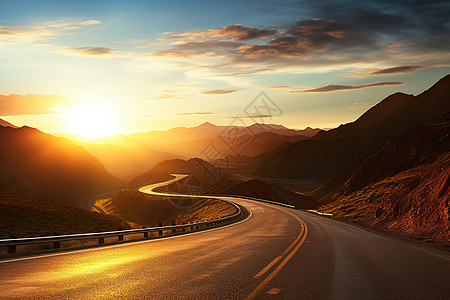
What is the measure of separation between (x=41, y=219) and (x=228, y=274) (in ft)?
145

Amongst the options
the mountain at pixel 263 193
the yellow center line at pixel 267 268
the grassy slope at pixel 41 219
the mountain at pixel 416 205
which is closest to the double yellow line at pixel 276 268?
the yellow center line at pixel 267 268

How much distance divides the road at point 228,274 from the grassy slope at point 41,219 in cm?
2847

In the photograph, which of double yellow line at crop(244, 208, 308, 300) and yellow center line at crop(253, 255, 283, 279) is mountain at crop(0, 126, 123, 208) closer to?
double yellow line at crop(244, 208, 308, 300)

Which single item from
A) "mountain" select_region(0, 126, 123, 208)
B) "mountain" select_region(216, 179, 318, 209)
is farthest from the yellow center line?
"mountain" select_region(0, 126, 123, 208)

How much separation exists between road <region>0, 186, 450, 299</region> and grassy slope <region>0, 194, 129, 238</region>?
28466 mm

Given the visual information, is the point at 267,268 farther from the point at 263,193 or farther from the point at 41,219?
the point at 263,193

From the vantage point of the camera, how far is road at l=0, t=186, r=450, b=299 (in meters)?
7.64

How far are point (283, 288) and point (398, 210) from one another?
80.1 ft

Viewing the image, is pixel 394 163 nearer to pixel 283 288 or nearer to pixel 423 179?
pixel 423 179

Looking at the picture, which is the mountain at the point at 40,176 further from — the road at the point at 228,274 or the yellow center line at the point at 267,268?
the yellow center line at the point at 267,268

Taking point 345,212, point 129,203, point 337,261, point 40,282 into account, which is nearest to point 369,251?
point 337,261

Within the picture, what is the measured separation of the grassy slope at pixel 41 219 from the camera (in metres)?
42.7

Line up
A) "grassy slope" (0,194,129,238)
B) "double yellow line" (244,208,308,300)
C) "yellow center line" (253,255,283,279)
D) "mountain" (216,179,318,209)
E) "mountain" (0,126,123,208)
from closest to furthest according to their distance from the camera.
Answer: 1. "double yellow line" (244,208,308,300)
2. "yellow center line" (253,255,283,279)
3. "grassy slope" (0,194,129,238)
4. "mountain" (216,179,318,209)
5. "mountain" (0,126,123,208)

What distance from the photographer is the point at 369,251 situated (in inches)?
581
